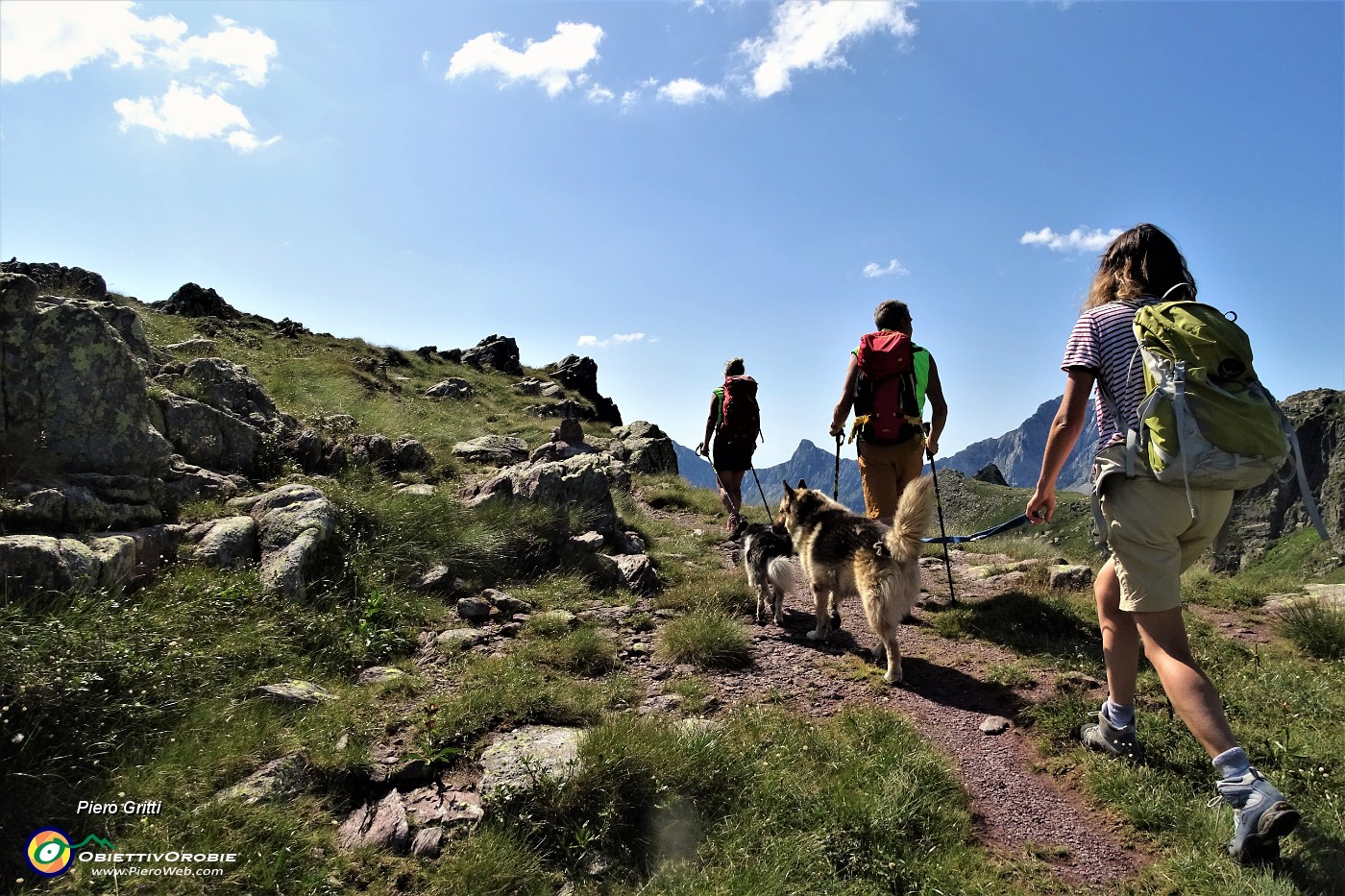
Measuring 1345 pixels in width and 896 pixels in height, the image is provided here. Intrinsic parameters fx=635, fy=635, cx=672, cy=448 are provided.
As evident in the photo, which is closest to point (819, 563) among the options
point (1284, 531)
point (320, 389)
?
point (320, 389)

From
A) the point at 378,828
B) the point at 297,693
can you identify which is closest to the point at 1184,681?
the point at 378,828

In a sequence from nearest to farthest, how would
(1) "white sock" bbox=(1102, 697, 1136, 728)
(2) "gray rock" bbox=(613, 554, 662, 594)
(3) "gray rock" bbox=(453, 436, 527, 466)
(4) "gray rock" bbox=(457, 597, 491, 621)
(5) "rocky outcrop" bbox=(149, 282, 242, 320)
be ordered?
(1) "white sock" bbox=(1102, 697, 1136, 728) < (4) "gray rock" bbox=(457, 597, 491, 621) < (2) "gray rock" bbox=(613, 554, 662, 594) < (3) "gray rock" bbox=(453, 436, 527, 466) < (5) "rocky outcrop" bbox=(149, 282, 242, 320)

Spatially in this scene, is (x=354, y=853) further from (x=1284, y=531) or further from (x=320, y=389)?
(x=1284, y=531)

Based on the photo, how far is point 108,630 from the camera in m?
3.86

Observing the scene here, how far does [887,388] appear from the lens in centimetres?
652

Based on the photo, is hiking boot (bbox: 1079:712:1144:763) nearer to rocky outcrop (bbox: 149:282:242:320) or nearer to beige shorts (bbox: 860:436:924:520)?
beige shorts (bbox: 860:436:924:520)

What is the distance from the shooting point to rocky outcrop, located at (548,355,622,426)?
4381cm

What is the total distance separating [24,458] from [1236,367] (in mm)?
8160

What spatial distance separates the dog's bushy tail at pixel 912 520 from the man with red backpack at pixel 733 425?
4.59 metres

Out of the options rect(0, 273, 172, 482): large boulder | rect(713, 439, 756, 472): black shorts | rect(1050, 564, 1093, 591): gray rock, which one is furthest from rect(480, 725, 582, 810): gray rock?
rect(1050, 564, 1093, 591): gray rock

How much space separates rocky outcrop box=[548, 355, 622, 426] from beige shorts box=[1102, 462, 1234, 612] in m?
38.7

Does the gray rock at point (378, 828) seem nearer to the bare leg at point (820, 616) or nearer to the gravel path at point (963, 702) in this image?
the gravel path at point (963, 702)

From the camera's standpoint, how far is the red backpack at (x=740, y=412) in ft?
31.6

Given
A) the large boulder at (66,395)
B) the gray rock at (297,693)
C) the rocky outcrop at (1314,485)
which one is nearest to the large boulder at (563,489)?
the large boulder at (66,395)
